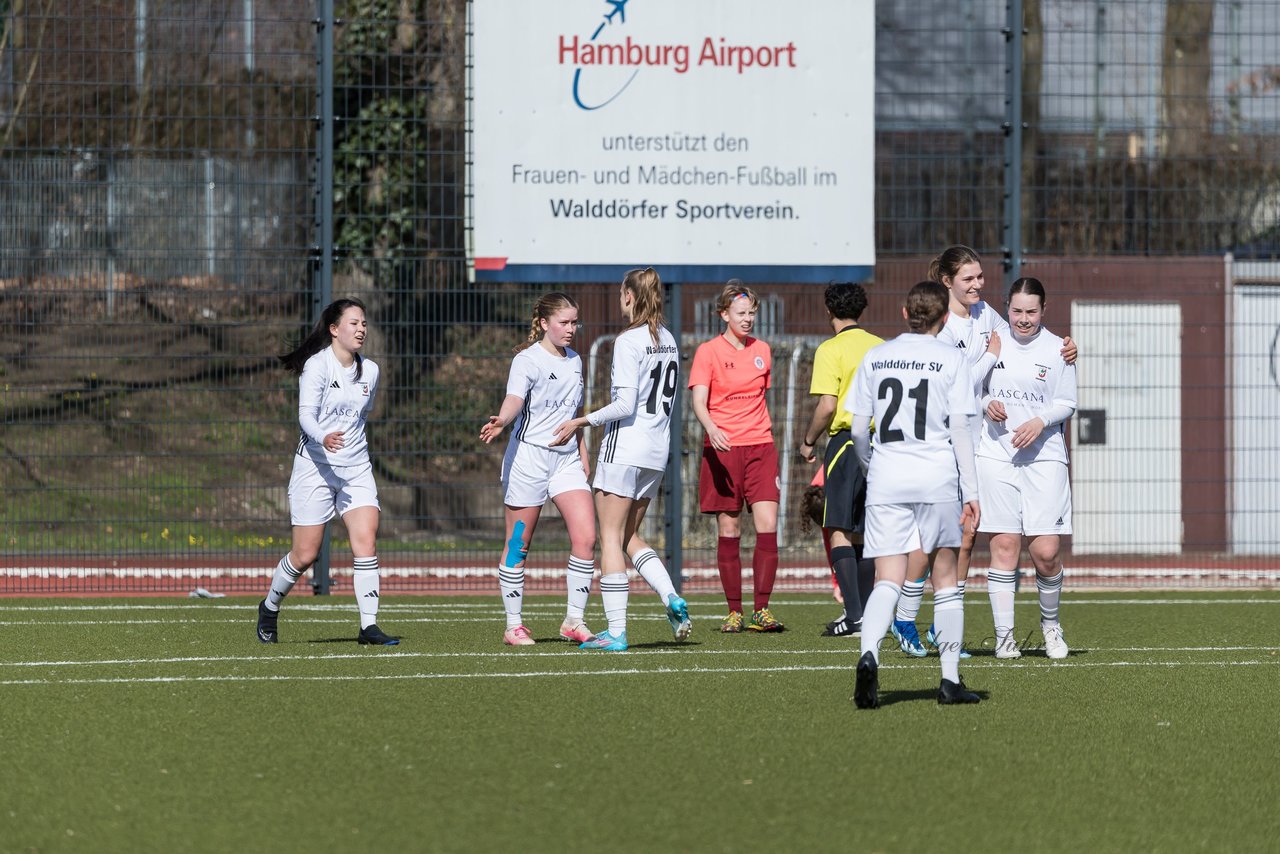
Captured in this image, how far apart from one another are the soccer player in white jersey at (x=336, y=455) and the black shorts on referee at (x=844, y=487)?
100 inches

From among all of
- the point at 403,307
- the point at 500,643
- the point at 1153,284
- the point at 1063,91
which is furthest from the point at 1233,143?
the point at 500,643

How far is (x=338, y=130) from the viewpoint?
14188 mm

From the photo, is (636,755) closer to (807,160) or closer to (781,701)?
(781,701)

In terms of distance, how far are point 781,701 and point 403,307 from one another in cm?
708

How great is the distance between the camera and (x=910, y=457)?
728 cm

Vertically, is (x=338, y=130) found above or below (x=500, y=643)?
above

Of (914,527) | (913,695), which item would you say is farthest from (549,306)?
(913,695)

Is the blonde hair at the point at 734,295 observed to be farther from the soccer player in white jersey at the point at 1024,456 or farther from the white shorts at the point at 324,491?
the white shorts at the point at 324,491

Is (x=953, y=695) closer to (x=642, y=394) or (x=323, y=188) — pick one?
(x=642, y=394)

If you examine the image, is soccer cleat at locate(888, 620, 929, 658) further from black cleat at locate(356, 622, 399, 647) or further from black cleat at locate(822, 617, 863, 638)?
black cleat at locate(356, 622, 399, 647)

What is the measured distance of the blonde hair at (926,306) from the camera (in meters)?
7.45

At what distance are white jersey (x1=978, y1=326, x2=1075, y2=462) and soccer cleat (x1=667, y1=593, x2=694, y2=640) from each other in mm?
1839

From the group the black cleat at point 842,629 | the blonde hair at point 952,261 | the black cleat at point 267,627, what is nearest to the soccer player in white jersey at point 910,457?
the blonde hair at point 952,261

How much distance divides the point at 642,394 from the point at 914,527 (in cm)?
243
